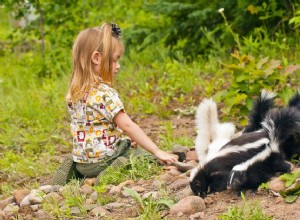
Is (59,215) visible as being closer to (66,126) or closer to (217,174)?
(217,174)

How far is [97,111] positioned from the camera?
4582 millimetres

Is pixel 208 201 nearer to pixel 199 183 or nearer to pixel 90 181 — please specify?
pixel 199 183

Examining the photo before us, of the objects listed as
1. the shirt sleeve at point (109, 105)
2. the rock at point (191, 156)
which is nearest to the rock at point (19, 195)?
the shirt sleeve at point (109, 105)

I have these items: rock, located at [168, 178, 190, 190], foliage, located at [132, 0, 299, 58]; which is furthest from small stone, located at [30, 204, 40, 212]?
foliage, located at [132, 0, 299, 58]

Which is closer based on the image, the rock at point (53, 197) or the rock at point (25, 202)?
the rock at point (53, 197)

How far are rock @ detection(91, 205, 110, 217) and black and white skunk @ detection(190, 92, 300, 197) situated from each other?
0.52 metres

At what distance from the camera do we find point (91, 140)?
4602mm

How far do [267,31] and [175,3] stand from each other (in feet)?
3.52

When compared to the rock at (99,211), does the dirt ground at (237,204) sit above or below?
above

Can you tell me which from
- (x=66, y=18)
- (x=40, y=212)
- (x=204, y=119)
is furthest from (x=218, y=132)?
(x=66, y=18)

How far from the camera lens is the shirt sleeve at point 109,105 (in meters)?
4.53

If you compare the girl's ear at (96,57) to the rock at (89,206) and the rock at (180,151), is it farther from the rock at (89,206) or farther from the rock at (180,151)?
the rock at (89,206)

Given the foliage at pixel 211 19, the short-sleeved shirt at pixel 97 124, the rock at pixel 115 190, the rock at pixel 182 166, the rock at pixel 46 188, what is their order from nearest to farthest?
the rock at pixel 115 190 < the rock at pixel 182 166 < the rock at pixel 46 188 < the short-sleeved shirt at pixel 97 124 < the foliage at pixel 211 19

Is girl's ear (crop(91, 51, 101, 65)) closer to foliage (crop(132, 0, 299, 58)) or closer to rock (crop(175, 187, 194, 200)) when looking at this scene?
rock (crop(175, 187, 194, 200))
